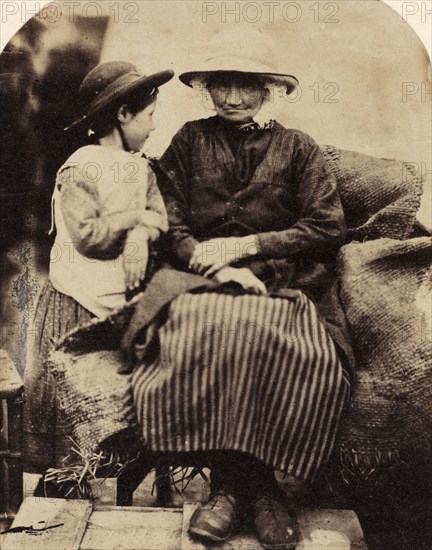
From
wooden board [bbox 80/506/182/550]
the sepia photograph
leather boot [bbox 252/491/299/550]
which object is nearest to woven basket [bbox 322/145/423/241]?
the sepia photograph

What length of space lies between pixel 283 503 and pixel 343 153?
965mm

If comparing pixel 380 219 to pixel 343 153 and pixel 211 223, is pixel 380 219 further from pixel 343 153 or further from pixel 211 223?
pixel 211 223

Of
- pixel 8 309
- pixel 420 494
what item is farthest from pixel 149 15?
pixel 420 494

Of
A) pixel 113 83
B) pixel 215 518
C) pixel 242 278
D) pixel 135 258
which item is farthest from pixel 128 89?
pixel 215 518

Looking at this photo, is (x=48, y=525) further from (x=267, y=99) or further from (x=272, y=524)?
(x=267, y=99)

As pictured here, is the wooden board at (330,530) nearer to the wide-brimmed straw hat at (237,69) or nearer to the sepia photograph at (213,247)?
the sepia photograph at (213,247)

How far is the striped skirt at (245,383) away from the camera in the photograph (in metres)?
1.87

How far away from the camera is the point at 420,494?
2.05 meters

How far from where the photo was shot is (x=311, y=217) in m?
2.02

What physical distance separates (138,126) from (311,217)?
0.53 meters

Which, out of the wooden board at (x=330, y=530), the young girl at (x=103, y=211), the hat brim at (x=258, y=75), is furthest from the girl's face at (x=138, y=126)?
the wooden board at (x=330, y=530)

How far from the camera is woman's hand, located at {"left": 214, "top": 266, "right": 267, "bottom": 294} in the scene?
6.42 feet

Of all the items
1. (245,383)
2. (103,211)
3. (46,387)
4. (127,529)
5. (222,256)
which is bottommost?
(127,529)

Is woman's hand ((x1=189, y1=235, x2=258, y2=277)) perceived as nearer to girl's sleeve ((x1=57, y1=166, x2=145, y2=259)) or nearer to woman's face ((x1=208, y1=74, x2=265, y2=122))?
girl's sleeve ((x1=57, y1=166, x2=145, y2=259))
